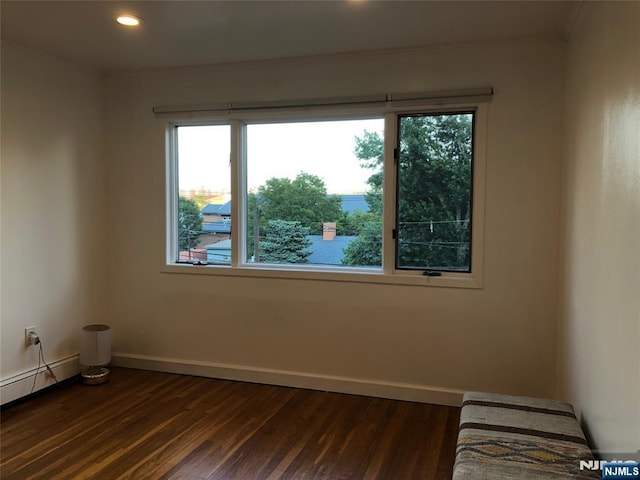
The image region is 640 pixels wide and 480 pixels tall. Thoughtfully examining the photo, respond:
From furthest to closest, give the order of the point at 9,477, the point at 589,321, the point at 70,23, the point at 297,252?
1. the point at 297,252
2. the point at 70,23
3. the point at 9,477
4. the point at 589,321

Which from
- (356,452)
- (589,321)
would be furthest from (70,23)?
(589,321)

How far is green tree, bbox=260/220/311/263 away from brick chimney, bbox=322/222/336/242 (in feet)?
0.44

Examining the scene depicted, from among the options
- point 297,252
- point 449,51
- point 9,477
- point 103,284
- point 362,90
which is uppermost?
point 449,51

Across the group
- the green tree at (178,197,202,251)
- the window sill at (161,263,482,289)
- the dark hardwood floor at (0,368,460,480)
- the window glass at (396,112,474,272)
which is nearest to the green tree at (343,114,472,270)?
the window glass at (396,112,474,272)

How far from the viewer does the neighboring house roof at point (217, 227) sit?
13.0 feet

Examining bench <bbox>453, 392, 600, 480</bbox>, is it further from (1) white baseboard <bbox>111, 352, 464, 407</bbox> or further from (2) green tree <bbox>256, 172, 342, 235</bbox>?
(2) green tree <bbox>256, 172, 342, 235</bbox>

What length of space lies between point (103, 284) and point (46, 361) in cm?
77

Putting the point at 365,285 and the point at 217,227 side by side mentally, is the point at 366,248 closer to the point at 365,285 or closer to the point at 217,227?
the point at 365,285

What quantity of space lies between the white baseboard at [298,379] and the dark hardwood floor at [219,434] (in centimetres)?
7

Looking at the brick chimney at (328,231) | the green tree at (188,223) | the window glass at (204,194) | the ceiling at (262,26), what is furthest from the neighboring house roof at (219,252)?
the ceiling at (262,26)

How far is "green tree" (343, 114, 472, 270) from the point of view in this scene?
11.0 feet

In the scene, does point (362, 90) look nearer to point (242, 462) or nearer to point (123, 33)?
point (123, 33)

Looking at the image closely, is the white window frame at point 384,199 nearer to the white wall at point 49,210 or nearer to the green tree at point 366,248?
the green tree at point 366,248

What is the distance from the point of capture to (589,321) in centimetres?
221
